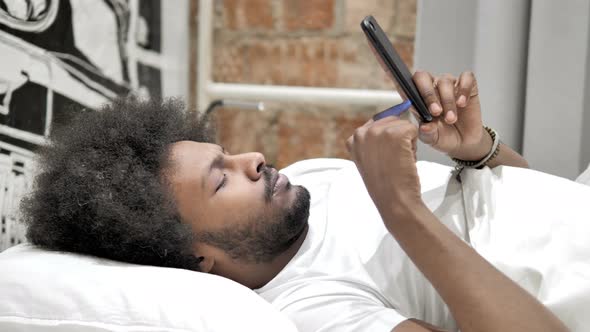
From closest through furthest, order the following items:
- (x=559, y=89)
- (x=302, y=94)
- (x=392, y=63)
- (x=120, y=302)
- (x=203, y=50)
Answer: (x=120, y=302) < (x=392, y=63) < (x=559, y=89) < (x=302, y=94) < (x=203, y=50)

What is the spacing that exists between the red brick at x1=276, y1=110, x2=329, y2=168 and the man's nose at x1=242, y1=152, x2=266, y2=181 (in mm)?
824

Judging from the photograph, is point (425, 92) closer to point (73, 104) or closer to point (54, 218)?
point (54, 218)

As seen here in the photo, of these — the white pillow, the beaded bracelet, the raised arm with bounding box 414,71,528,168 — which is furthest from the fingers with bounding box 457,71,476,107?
the white pillow

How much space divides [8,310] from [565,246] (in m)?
0.68

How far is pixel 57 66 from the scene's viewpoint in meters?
1.35

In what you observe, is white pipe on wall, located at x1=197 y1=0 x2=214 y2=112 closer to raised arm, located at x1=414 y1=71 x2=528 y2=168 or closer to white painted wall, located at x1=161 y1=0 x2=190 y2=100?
white painted wall, located at x1=161 y1=0 x2=190 y2=100

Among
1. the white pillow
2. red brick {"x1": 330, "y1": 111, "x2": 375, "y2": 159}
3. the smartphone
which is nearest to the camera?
the white pillow

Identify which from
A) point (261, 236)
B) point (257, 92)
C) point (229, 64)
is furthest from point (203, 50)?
point (261, 236)

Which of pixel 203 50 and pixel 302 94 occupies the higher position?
pixel 203 50

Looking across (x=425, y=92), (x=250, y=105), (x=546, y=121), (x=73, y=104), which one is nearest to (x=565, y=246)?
(x=425, y=92)

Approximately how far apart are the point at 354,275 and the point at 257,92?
0.94 meters

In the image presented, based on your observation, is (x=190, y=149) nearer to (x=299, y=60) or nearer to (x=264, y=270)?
(x=264, y=270)

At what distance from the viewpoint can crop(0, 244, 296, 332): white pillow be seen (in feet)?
2.60

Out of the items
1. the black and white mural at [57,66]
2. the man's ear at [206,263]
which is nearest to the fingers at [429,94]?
the man's ear at [206,263]
